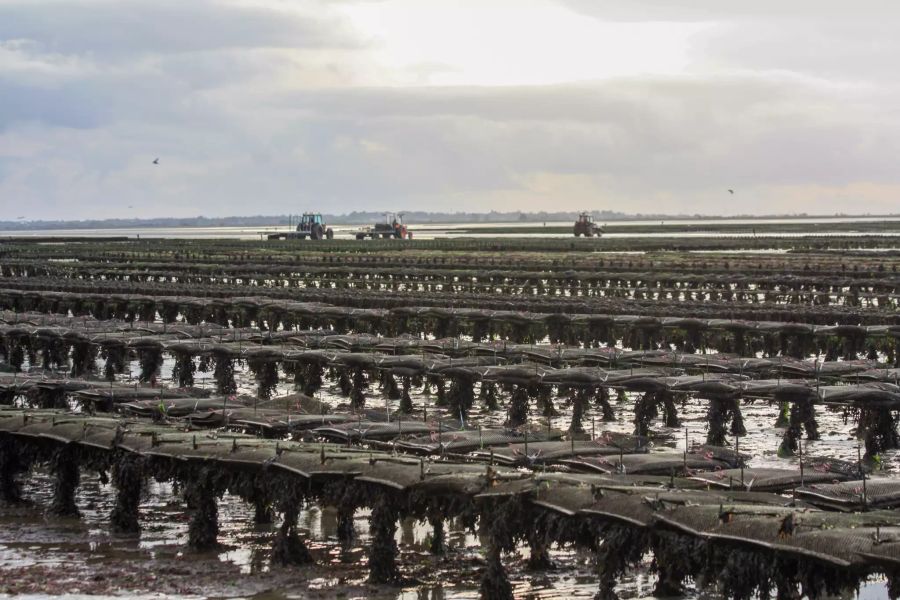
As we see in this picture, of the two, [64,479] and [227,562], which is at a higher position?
[64,479]

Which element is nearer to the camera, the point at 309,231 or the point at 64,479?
the point at 64,479

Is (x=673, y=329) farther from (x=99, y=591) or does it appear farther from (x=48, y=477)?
(x=99, y=591)

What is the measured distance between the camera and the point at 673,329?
129 ft

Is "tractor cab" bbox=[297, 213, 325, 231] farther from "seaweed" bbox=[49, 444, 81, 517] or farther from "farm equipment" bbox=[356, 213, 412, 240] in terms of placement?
"seaweed" bbox=[49, 444, 81, 517]

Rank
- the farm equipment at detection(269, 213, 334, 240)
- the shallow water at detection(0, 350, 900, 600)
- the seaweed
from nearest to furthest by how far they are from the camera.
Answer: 1. the shallow water at detection(0, 350, 900, 600)
2. the seaweed
3. the farm equipment at detection(269, 213, 334, 240)

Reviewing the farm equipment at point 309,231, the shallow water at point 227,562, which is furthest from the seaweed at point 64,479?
the farm equipment at point 309,231

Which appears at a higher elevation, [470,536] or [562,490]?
[562,490]

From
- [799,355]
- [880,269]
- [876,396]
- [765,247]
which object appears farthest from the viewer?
[765,247]

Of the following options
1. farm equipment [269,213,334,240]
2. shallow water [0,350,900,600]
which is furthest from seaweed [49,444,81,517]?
farm equipment [269,213,334,240]

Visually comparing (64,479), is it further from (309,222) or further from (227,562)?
(309,222)

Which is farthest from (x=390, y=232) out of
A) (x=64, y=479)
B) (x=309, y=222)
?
(x=64, y=479)

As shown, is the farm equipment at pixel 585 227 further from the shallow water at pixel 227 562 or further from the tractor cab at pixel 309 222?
the shallow water at pixel 227 562

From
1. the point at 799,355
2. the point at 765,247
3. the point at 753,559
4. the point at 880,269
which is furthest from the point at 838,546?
the point at 765,247

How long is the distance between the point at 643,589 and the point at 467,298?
33.3m
